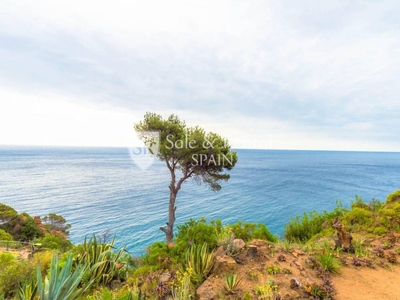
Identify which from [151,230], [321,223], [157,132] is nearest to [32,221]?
[151,230]

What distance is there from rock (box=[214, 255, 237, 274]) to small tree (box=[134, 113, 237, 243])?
7.92 m

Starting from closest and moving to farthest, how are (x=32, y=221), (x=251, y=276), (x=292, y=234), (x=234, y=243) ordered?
(x=251, y=276) → (x=234, y=243) → (x=292, y=234) → (x=32, y=221)

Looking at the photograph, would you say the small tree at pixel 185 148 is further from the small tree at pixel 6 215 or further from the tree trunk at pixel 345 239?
the small tree at pixel 6 215

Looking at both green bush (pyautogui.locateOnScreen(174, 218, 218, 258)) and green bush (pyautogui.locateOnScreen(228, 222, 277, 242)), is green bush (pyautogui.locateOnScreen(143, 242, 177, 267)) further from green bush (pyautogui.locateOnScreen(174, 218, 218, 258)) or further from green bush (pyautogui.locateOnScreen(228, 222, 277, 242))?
green bush (pyautogui.locateOnScreen(228, 222, 277, 242))

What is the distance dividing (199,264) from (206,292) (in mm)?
847

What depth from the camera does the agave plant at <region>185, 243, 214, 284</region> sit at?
4.41 m

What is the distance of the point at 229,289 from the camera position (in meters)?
3.86

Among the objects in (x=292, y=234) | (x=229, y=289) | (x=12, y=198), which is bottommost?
(x=12, y=198)

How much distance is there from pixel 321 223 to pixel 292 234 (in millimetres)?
1744

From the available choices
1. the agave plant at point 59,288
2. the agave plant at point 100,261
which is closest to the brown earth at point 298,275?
the agave plant at point 59,288

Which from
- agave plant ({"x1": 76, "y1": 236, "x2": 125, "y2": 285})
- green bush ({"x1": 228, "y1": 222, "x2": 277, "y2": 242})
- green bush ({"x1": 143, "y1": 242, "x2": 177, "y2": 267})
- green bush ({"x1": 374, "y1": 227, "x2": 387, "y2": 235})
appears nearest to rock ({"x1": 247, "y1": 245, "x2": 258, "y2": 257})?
green bush ({"x1": 143, "y1": 242, "x2": 177, "y2": 267})

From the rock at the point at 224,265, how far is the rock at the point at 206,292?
20.3 inches

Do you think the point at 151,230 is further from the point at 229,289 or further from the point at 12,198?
the point at 12,198

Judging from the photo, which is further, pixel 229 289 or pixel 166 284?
pixel 166 284
